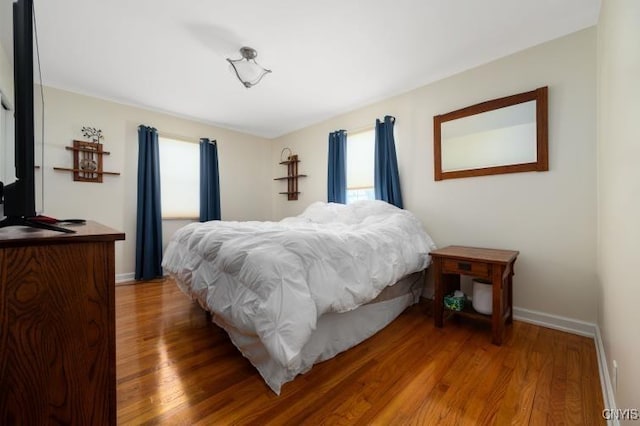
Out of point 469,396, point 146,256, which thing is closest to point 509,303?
point 469,396

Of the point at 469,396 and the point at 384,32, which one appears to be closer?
the point at 469,396

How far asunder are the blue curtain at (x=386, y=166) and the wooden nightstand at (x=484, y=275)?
928 mm

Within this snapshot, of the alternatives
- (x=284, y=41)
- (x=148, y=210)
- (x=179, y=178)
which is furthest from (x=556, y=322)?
(x=179, y=178)

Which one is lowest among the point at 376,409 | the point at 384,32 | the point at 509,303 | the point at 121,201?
the point at 376,409

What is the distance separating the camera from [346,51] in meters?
2.35

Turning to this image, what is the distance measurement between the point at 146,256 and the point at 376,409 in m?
3.35

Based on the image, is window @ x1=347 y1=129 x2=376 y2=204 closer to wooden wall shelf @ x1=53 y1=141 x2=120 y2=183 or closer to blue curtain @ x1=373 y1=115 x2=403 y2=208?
blue curtain @ x1=373 y1=115 x2=403 y2=208

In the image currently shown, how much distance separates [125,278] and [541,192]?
456 cm

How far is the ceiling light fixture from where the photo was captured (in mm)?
2363

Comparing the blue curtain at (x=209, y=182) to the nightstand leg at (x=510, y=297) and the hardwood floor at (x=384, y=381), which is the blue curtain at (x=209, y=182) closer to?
the hardwood floor at (x=384, y=381)

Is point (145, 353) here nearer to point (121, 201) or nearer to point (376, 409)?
point (376, 409)

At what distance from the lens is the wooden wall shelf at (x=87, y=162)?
306 cm

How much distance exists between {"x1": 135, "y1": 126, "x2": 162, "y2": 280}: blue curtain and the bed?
1.44 metres

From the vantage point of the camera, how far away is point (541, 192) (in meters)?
2.11
